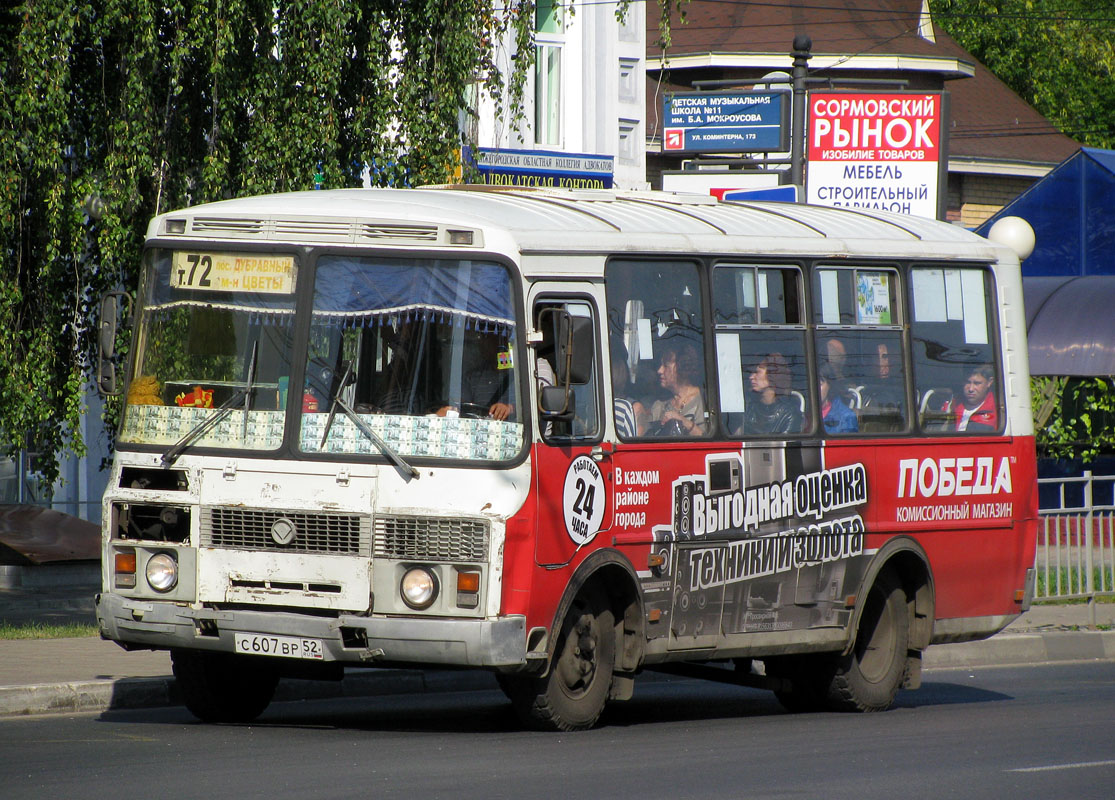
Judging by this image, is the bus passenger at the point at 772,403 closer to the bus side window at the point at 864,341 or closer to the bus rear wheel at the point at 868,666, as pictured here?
the bus side window at the point at 864,341

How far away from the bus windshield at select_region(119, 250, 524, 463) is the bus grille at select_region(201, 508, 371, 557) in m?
0.34

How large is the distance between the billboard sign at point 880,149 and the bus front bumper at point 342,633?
1236cm

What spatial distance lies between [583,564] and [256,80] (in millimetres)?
5313

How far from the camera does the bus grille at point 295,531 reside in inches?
378

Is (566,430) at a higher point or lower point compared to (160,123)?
lower

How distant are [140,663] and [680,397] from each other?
14.3 ft

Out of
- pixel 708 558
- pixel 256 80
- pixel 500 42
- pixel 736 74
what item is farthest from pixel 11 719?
pixel 736 74

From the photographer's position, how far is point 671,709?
39.9 feet

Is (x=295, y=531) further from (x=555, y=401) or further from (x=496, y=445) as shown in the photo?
(x=555, y=401)

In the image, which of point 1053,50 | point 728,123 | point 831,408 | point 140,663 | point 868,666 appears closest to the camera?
point 831,408

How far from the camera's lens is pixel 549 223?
33.4 ft

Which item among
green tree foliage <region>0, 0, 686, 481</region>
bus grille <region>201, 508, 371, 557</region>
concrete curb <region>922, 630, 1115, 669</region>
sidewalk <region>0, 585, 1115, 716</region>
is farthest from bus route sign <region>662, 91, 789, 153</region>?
bus grille <region>201, 508, 371, 557</region>

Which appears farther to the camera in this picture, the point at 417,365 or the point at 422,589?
the point at 417,365

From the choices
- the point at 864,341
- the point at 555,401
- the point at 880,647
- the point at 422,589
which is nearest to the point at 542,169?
the point at 864,341
